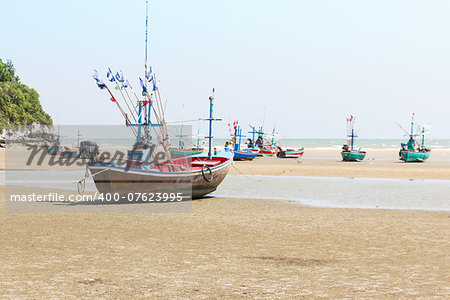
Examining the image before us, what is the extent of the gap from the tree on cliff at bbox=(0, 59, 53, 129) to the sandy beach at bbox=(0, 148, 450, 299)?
283 ft

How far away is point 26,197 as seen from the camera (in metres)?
20.3

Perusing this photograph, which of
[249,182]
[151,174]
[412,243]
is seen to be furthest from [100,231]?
[249,182]

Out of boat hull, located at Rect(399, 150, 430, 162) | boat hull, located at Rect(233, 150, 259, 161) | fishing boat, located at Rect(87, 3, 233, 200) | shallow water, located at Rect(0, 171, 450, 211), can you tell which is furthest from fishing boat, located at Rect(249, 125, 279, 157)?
fishing boat, located at Rect(87, 3, 233, 200)

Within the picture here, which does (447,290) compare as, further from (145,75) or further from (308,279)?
(145,75)

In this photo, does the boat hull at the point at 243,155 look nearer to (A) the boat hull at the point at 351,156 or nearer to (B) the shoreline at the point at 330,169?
(B) the shoreline at the point at 330,169

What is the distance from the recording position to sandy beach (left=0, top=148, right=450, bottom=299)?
803 centimetres

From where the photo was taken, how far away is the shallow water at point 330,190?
2059 cm

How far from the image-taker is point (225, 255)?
10.5 m

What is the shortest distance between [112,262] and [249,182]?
20.3 meters

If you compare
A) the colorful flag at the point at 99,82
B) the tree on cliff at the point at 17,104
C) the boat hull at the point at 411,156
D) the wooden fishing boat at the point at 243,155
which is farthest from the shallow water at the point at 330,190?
the tree on cliff at the point at 17,104

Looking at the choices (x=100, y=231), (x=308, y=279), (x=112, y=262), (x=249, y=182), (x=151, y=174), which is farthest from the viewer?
(x=249, y=182)

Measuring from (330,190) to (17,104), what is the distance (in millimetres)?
86901

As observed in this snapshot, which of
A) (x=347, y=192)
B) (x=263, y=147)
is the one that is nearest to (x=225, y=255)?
(x=347, y=192)

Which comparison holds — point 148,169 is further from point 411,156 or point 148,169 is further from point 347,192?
point 411,156
